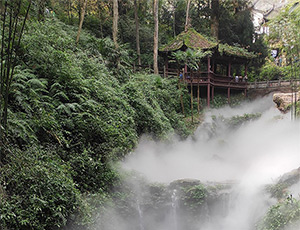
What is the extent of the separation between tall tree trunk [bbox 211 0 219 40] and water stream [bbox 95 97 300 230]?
28.3 ft

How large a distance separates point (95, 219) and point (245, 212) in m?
5.71

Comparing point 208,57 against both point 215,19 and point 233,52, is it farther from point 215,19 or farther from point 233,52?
point 215,19

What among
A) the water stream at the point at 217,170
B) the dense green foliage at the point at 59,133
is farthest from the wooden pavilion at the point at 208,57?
the dense green foliage at the point at 59,133

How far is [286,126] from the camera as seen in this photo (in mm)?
17734

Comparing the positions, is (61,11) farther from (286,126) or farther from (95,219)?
(95,219)

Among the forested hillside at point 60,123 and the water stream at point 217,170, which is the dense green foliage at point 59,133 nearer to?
the forested hillside at point 60,123

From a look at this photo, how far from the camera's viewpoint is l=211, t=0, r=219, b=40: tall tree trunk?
2769 cm

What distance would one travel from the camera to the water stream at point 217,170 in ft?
34.8

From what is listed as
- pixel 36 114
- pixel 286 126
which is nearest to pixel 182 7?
pixel 286 126

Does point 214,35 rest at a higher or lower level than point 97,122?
higher

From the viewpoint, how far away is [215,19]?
2800 cm

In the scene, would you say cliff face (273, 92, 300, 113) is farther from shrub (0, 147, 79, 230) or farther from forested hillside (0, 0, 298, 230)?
shrub (0, 147, 79, 230)

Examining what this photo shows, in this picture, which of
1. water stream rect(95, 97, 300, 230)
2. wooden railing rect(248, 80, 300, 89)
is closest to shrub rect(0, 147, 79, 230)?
water stream rect(95, 97, 300, 230)

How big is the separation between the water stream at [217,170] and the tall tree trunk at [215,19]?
8.62 metres
